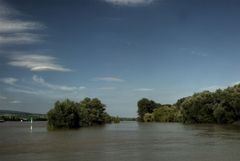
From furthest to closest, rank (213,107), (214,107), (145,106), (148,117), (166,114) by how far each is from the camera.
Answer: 1. (145,106)
2. (148,117)
3. (166,114)
4. (213,107)
5. (214,107)

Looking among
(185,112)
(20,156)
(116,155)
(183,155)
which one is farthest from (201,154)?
(185,112)

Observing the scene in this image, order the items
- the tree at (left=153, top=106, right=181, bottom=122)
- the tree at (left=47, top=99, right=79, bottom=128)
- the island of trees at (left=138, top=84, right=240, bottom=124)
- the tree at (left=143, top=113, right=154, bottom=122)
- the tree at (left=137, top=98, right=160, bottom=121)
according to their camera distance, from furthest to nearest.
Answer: the tree at (left=137, top=98, right=160, bottom=121), the tree at (left=143, top=113, right=154, bottom=122), the tree at (left=153, top=106, right=181, bottom=122), the island of trees at (left=138, top=84, right=240, bottom=124), the tree at (left=47, top=99, right=79, bottom=128)

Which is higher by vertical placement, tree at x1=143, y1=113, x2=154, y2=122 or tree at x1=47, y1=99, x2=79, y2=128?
tree at x1=143, y1=113, x2=154, y2=122

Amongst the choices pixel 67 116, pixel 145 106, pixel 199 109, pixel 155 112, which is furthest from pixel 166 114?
pixel 67 116

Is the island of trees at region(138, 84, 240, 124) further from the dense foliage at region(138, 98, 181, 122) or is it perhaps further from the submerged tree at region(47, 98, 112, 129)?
the submerged tree at region(47, 98, 112, 129)

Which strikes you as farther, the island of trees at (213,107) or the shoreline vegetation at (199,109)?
the island of trees at (213,107)

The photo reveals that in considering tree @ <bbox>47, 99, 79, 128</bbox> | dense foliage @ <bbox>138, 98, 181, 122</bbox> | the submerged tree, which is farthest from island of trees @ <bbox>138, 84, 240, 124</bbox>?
tree @ <bbox>47, 99, 79, 128</bbox>

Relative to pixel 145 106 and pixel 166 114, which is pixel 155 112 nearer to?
pixel 166 114

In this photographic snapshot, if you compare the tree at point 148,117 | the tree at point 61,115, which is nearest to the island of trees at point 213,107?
the tree at point 61,115

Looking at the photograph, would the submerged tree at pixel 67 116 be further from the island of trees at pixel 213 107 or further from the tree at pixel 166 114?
the tree at pixel 166 114

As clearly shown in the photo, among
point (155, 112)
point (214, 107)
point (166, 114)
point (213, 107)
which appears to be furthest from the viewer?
Answer: point (155, 112)

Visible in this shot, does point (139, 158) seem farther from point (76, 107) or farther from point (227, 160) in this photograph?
point (76, 107)

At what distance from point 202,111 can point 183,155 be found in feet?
288

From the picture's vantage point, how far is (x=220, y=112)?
11294 centimetres
